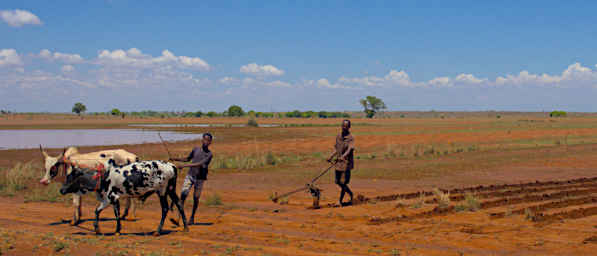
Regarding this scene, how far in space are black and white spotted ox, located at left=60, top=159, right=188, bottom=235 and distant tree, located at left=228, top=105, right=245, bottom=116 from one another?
127257 millimetres

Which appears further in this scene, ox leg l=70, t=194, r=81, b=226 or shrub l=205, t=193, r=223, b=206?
shrub l=205, t=193, r=223, b=206

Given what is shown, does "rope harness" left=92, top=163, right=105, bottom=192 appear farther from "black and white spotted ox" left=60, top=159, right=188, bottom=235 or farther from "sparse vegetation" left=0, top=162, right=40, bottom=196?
"sparse vegetation" left=0, top=162, right=40, bottom=196

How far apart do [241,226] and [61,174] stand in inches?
146

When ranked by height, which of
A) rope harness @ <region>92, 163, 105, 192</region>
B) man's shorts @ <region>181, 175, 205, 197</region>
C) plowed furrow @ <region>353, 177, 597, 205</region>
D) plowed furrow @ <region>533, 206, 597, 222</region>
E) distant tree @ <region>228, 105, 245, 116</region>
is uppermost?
distant tree @ <region>228, 105, 245, 116</region>

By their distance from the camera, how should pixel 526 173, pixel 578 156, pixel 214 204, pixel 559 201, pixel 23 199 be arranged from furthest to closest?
pixel 578 156 → pixel 526 173 → pixel 23 199 → pixel 214 204 → pixel 559 201

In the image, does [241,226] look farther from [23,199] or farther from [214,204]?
[23,199]

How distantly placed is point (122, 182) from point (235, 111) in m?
129

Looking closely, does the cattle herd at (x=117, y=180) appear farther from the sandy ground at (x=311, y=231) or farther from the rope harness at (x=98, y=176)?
the sandy ground at (x=311, y=231)

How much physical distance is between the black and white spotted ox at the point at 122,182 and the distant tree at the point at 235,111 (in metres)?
127

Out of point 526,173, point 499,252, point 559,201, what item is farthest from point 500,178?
point 499,252

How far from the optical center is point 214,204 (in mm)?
13742

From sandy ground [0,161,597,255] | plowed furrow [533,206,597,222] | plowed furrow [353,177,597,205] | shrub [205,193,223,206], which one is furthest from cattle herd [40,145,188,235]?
plowed furrow [533,206,597,222]

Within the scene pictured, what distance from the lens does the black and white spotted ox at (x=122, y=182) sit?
31.7 ft

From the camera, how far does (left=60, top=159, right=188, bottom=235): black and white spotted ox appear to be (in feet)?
31.7
